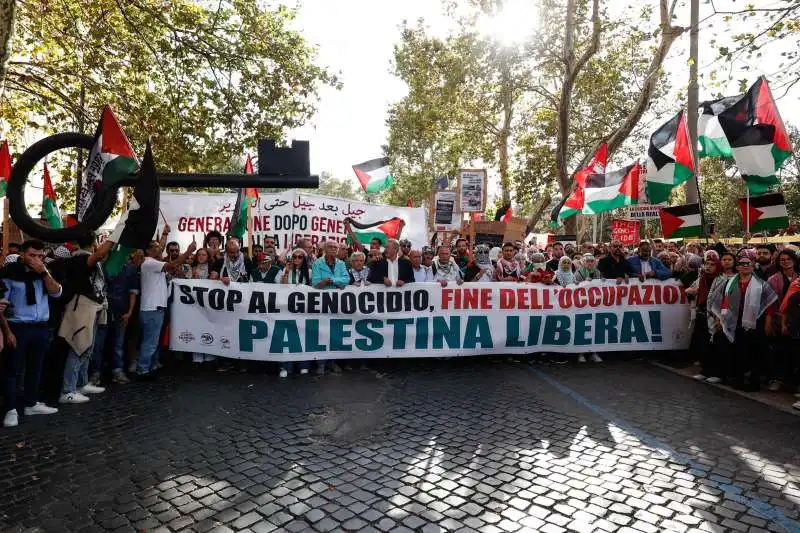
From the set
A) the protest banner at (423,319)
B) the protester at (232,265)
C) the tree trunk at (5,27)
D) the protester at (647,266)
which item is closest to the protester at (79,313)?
the protest banner at (423,319)

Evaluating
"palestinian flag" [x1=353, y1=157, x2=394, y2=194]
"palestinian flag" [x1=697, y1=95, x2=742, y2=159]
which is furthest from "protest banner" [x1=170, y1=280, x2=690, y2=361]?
"palestinian flag" [x1=353, y1=157, x2=394, y2=194]

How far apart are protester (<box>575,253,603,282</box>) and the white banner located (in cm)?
577

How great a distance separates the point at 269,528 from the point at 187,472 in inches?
45.2

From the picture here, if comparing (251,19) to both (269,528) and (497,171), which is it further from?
(497,171)

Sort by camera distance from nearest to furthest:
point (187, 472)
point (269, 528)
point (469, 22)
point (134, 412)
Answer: point (269, 528), point (187, 472), point (134, 412), point (469, 22)

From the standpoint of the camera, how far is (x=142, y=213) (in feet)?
9.43

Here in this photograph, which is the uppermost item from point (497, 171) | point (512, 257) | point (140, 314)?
point (497, 171)

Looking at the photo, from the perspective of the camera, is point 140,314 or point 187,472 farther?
point 140,314

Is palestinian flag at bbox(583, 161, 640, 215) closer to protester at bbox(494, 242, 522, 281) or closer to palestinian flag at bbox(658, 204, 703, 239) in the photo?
palestinian flag at bbox(658, 204, 703, 239)

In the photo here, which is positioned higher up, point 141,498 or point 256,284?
point 256,284

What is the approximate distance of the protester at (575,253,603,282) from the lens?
8.89 meters

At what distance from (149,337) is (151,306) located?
408 mm

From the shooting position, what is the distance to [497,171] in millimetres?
29750

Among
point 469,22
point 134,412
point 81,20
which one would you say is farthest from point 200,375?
point 469,22
